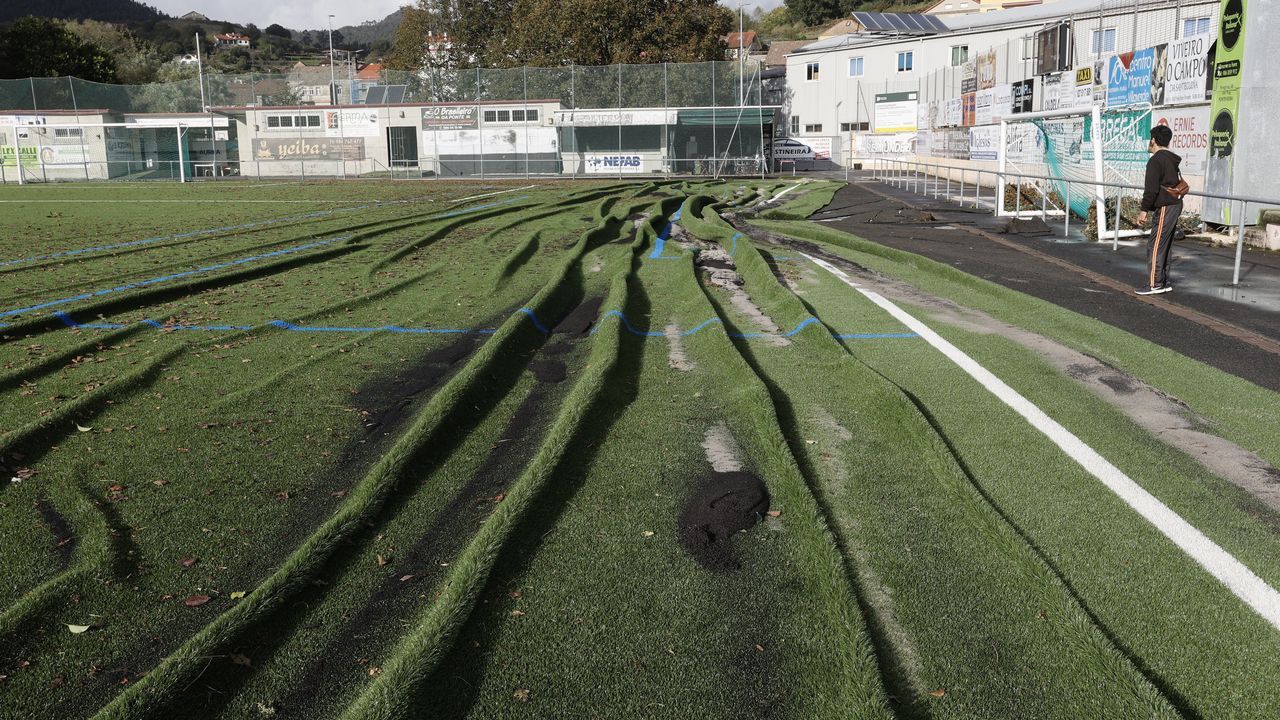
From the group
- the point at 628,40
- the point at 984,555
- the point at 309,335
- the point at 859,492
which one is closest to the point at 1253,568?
the point at 984,555

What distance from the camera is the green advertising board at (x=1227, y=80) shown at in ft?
52.9

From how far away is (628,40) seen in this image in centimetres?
6481

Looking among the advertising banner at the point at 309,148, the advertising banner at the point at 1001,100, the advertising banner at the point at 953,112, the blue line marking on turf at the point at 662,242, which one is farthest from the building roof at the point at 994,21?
the blue line marking on turf at the point at 662,242

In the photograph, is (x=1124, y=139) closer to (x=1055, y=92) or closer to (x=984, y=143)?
(x=1055, y=92)

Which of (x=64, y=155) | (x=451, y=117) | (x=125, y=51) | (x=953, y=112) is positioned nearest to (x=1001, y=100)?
(x=953, y=112)

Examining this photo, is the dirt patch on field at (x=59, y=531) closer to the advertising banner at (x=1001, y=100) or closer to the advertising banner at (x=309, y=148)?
the advertising banner at (x=1001, y=100)

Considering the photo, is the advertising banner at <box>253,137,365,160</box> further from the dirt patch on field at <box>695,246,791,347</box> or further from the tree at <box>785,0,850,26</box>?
the tree at <box>785,0,850,26</box>

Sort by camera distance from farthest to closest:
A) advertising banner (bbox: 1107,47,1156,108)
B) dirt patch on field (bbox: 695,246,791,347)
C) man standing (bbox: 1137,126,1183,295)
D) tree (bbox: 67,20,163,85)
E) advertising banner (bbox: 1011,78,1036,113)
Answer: tree (bbox: 67,20,163,85) < advertising banner (bbox: 1011,78,1036,113) < advertising banner (bbox: 1107,47,1156,108) < man standing (bbox: 1137,126,1183,295) < dirt patch on field (bbox: 695,246,791,347)

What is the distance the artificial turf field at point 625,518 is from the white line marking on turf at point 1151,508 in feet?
0.10

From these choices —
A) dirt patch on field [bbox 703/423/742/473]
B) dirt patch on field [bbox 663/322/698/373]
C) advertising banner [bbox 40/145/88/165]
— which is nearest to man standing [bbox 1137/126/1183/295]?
dirt patch on field [bbox 663/322/698/373]

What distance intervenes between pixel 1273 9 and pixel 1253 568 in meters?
14.8

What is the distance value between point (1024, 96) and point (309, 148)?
34.4 metres

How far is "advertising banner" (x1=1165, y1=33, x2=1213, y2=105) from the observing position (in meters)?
17.6

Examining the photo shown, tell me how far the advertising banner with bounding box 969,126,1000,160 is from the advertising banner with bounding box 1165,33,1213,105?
352 inches
